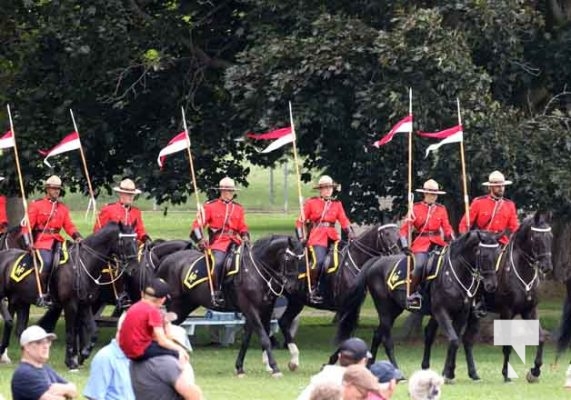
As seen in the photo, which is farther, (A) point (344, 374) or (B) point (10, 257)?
A: (B) point (10, 257)

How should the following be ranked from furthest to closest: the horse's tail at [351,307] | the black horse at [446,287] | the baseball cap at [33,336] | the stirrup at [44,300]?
the stirrup at [44,300], the horse's tail at [351,307], the black horse at [446,287], the baseball cap at [33,336]

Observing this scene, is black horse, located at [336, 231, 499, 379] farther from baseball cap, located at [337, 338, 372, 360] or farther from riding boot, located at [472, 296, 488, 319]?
baseball cap, located at [337, 338, 372, 360]

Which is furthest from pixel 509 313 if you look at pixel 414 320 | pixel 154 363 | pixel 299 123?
pixel 154 363

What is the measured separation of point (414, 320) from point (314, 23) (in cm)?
589

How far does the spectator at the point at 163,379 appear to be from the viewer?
38.4ft

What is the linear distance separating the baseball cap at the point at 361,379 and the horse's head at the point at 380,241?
14.4m

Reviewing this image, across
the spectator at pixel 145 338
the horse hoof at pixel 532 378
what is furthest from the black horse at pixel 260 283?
the spectator at pixel 145 338

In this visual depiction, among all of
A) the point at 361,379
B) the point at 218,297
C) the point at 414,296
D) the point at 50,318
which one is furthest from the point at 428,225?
the point at 361,379

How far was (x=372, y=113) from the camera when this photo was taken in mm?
26484

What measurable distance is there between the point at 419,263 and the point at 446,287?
0.84 m

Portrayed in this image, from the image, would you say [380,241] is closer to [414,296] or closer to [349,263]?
[349,263]

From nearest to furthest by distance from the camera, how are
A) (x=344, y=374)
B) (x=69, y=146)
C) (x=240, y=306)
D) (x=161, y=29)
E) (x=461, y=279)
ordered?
(x=344, y=374), (x=461, y=279), (x=240, y=306), (x=69, y=146), (x=161, y=29)

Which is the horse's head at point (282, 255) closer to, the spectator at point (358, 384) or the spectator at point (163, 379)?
the spectator at point (163, 379)

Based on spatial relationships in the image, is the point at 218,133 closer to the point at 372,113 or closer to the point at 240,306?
the point at 372,113
